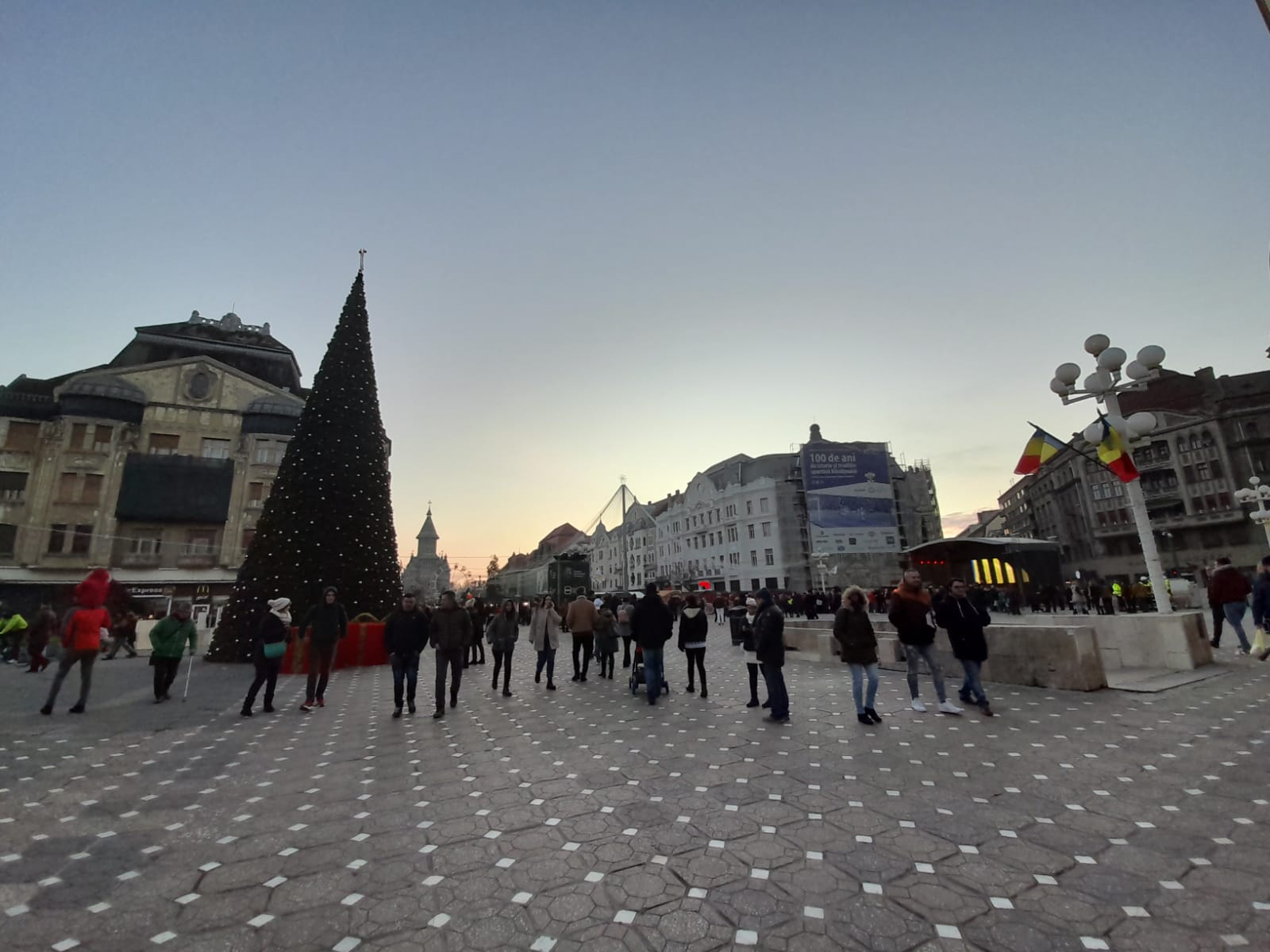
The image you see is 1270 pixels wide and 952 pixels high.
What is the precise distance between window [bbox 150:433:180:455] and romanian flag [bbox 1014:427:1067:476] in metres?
46.8

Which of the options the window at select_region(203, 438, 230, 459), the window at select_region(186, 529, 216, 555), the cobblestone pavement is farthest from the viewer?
the window at select_region(203, 438, 230, 459)

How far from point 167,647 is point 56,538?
35536 millimetres

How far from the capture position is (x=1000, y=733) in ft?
22.1

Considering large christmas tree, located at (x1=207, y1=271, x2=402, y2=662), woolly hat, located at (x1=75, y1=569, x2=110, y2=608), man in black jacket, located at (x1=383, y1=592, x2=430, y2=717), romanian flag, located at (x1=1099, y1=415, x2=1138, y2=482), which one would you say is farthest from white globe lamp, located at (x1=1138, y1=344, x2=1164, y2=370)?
woolly hat, located at (x1=75, y1=569, x2=110, y2=608)

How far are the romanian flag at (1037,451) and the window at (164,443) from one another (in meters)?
46.8

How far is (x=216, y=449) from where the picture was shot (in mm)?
37688

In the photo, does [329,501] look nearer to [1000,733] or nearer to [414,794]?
[414,794]

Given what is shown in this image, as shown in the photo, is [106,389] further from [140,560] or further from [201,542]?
[201,542]

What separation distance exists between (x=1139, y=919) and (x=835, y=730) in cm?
431

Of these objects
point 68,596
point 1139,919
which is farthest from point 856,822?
point 68,596

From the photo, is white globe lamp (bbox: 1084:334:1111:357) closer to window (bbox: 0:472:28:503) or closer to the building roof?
the building roof

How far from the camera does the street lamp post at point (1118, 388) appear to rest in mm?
11344

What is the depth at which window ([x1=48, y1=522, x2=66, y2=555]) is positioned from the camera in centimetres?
3341

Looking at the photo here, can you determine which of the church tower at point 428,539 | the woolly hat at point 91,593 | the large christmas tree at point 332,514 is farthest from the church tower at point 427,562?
the woolly hat at point 91,593
